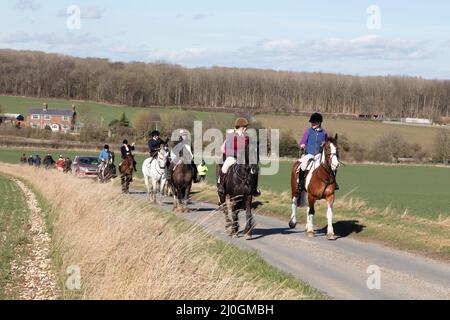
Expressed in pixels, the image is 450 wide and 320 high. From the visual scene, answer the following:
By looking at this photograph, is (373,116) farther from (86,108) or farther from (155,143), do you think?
(155,143)

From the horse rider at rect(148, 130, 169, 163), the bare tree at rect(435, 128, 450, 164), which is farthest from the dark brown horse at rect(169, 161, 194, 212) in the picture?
the bare tree at rect(435, 128, 450, 164)

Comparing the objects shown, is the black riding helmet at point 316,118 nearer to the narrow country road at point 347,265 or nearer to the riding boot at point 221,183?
the riding boot at point 221,183

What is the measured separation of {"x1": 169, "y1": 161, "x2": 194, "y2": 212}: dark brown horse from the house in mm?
109447

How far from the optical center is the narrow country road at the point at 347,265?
400 inches

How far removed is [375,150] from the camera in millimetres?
96500

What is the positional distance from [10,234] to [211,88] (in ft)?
471

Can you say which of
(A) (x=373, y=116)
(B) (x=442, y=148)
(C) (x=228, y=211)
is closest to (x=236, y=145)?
(C) (x=228, y=211)

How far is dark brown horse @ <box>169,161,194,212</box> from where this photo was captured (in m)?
22.0

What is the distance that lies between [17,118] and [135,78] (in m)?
26.8

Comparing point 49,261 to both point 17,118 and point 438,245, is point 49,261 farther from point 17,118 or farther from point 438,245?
point 17,118

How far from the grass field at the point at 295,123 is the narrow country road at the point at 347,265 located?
267 ft

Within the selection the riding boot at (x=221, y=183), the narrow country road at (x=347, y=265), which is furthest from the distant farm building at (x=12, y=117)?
the narrow country road at (x=347, y=265)

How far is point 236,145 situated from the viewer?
16.2 m
